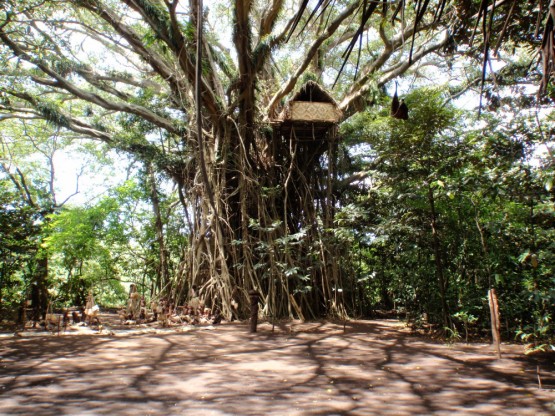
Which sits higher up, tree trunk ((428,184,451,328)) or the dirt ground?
tree trunk ((428,184,451,328))

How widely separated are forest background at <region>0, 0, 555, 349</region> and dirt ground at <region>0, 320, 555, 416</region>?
1074mm

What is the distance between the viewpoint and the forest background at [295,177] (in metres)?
4.62

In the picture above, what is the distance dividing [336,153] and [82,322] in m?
5.82

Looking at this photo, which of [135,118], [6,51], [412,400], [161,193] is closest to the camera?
[412,400]

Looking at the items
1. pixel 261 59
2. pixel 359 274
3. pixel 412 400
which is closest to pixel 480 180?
pixel 412 400

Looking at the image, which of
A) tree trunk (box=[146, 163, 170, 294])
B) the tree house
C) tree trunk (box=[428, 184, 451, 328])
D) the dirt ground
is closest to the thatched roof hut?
the tree house

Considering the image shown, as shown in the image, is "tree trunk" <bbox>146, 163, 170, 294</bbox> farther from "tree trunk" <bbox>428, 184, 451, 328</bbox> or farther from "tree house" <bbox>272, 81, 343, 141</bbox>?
"tree trunk" <bbox>428, 184, 451, 328</bbox>

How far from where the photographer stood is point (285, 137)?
819 centimetres

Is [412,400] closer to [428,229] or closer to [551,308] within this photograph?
[551,308]

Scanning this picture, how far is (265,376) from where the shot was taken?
3.45m

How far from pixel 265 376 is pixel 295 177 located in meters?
5.26

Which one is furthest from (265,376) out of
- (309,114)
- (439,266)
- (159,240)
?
(159,240)

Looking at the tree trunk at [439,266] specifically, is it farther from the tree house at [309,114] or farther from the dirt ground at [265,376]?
the tree house at [309,114]

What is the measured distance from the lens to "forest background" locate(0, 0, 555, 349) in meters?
4.62
